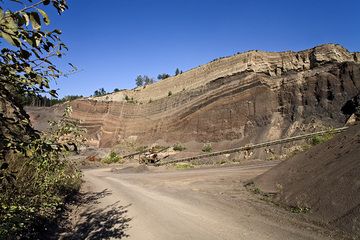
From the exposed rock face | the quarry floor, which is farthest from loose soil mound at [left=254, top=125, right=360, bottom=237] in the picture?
the exposed rock face

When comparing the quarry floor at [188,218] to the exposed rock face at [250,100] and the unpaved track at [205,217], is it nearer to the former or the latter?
the unpaved track at [205,217]

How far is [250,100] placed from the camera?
3966 centimetres

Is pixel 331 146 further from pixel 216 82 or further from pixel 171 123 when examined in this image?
pixel 171 123

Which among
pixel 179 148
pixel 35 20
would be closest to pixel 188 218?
pixel 35 20

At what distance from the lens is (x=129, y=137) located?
57312mm

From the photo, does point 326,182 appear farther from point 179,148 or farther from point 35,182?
point 179,148

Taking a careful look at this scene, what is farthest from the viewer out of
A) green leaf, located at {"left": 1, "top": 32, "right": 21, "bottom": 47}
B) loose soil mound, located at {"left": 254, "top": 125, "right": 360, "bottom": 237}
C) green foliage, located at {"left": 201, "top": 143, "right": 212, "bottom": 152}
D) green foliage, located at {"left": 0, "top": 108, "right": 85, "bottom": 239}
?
green foliage, located at {"left": 201, "top": 143, "right": 212, "bottom": 152}

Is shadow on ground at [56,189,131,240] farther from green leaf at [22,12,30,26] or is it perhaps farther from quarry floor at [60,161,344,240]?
green leaf at [22,12,30,26]

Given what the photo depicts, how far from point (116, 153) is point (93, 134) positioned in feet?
34.6

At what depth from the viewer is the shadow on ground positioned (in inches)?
335

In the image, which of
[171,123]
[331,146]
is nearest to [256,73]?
[171,123]

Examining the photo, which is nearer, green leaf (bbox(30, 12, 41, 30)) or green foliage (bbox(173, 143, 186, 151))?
green leaf (bbox(30, 12, 41, 30))

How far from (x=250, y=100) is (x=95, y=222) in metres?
32.1

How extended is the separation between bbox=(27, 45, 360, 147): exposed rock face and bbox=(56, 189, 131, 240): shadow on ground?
24.7 m
